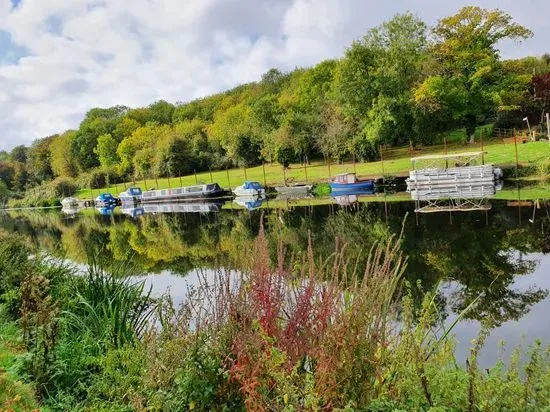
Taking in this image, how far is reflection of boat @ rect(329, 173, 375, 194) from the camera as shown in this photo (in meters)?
36.1

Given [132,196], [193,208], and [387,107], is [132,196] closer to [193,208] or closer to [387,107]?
[193,208]

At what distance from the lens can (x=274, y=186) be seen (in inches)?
1785

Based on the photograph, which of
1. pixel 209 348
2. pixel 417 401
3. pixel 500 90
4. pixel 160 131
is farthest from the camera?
pixel 160 131

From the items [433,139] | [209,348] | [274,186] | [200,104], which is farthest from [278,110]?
[209,348]

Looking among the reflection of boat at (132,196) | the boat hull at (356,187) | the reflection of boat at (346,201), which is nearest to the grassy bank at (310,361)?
the reflection of boat at (346,201)

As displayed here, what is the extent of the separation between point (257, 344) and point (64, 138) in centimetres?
10482

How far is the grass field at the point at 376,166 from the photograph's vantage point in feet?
106

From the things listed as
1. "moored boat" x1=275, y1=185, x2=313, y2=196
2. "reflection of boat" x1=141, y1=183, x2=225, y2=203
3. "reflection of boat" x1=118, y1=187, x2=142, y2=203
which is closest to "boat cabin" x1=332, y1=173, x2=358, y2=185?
"moored boat" x1=275, y1=185, x2=313, y2=196

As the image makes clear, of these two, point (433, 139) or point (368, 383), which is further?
point (433, 139)

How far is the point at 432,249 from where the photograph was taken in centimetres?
1272

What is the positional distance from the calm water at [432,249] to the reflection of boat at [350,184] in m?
9.52

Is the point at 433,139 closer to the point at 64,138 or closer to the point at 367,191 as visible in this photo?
the point at 367,191

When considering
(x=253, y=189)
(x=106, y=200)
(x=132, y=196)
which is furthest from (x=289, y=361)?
(x=106, y=200)

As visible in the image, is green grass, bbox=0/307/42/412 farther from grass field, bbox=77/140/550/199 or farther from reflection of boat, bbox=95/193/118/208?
reflection of boat, bbox=95/193/118/208
